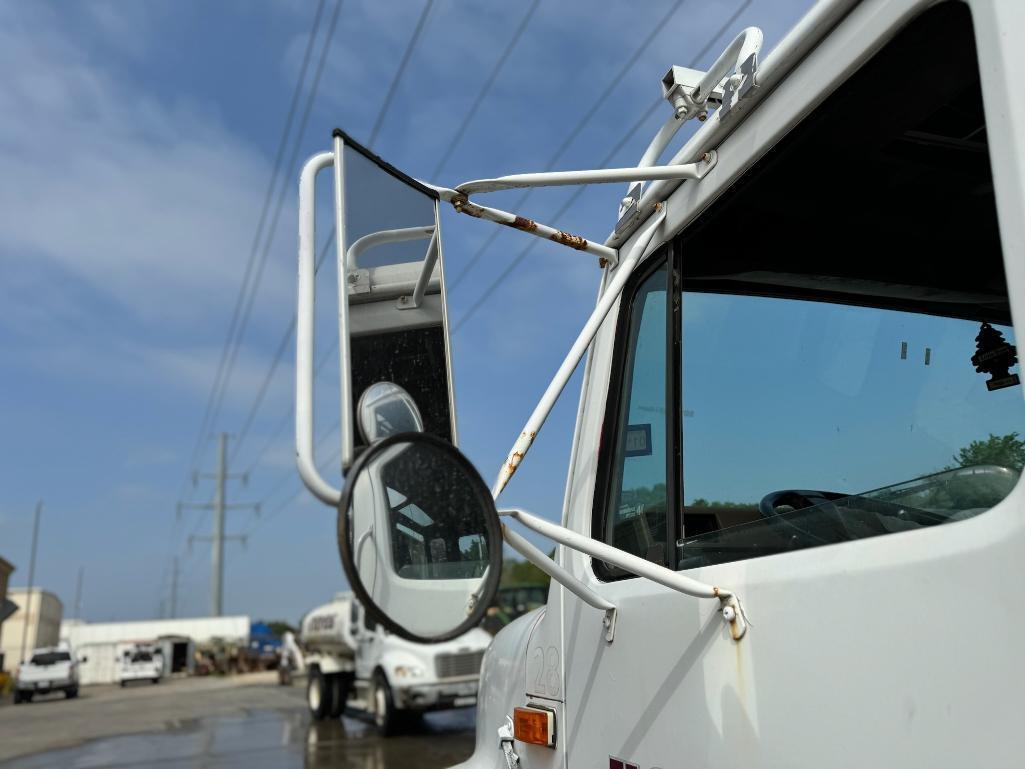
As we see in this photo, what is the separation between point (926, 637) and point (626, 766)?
751 millimetres

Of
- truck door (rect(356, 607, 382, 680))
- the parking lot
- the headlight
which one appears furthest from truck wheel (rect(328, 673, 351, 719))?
the headlight

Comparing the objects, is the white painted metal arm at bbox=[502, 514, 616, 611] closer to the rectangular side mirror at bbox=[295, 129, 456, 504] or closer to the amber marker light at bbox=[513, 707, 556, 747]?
the rectangular side mirror at bbox=[295, 129, 456, 504]

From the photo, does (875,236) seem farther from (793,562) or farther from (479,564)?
(479,564)

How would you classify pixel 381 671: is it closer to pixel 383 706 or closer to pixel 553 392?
pixel 383 706

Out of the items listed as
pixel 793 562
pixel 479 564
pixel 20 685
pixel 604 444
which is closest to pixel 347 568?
pixel 479 564

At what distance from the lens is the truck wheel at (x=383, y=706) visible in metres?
15.1

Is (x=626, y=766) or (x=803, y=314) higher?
(x=803, y=314)

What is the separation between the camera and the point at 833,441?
5.06ft

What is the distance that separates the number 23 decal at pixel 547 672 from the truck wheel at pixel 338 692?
17858mm

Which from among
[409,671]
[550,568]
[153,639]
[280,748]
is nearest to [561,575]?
[550,568]

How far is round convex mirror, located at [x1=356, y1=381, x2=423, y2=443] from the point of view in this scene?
142cm

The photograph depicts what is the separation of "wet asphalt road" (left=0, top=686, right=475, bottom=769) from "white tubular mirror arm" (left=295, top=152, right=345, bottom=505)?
10556mm

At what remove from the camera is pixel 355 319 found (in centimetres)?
152

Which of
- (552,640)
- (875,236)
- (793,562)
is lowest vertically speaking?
(552,640)
